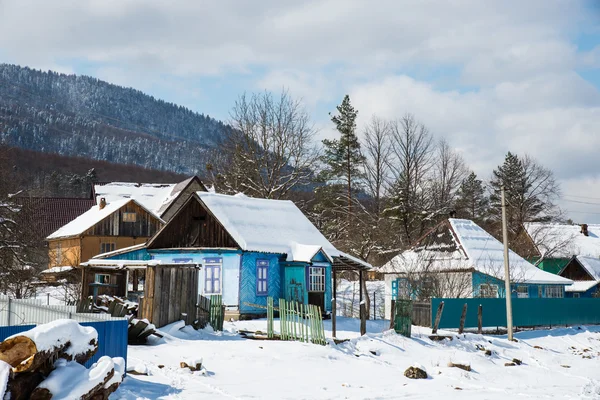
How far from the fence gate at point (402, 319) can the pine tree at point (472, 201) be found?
40304 mm

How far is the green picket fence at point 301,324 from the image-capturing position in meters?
21.3

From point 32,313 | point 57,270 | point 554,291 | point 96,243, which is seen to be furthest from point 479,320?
point 96,243

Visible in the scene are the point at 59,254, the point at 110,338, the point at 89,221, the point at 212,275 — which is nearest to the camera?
the point at 110,338

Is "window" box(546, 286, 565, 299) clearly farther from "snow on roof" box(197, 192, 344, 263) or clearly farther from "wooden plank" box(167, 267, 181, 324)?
"wooden plank" box(167, 267, 181, 324)

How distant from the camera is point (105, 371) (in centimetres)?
1050

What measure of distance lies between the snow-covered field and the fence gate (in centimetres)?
47

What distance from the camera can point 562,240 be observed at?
62938 millimetres

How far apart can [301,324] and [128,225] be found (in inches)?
1354

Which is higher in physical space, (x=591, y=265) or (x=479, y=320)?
(x=591, y=265)

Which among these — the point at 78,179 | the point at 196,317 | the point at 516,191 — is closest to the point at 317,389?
the point at 196,317

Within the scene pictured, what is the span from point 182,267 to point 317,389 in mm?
8440

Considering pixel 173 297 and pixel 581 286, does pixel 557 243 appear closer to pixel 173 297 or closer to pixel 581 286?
pixel 581 286

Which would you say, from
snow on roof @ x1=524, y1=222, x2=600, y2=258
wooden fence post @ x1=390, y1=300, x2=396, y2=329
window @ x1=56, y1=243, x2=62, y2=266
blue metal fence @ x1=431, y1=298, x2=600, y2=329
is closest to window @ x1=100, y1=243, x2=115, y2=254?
window @ x1=56, y1=243, x2=62, y2=266

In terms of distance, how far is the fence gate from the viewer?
24547mm
